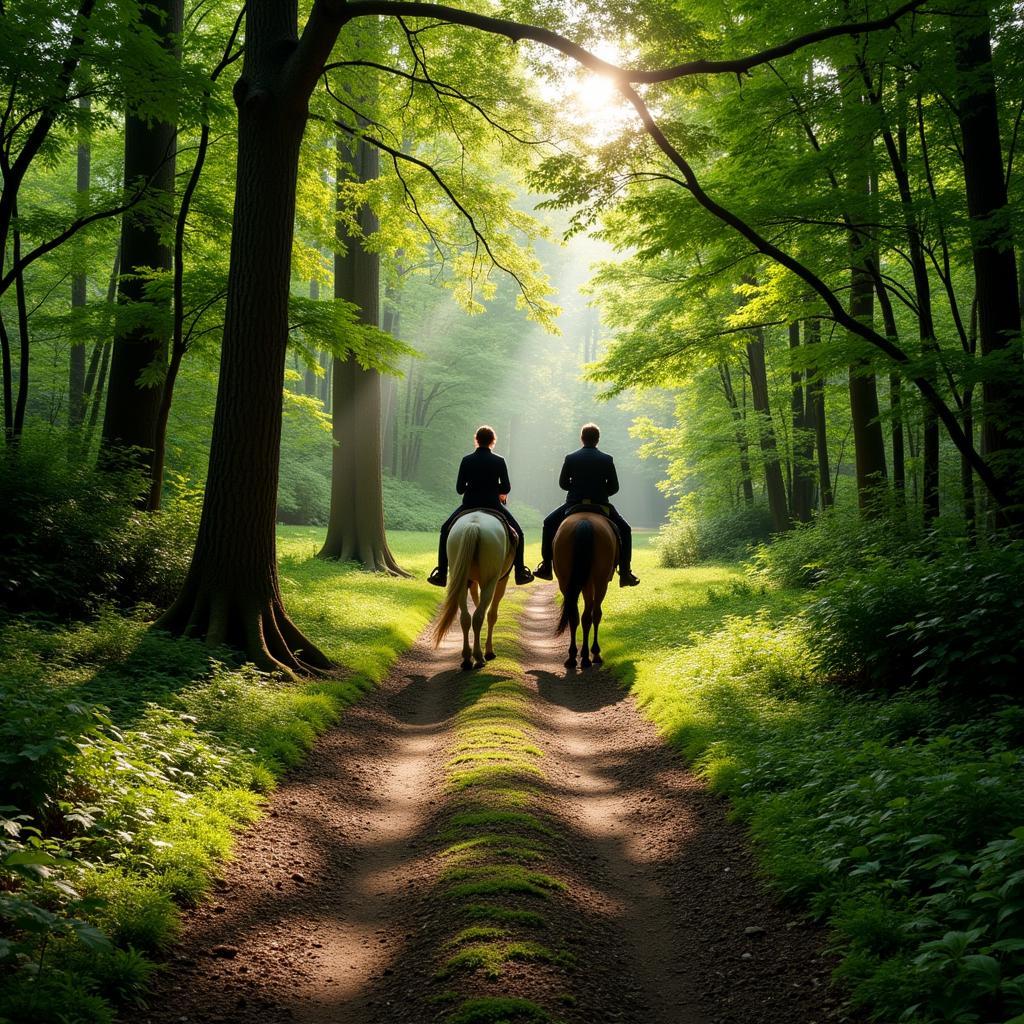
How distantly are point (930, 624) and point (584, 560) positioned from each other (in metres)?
4.68

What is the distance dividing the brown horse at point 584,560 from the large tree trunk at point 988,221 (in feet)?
14.8

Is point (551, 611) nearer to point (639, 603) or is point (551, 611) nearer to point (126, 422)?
point (639, 603)

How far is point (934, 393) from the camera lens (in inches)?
307

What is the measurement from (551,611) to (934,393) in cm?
973

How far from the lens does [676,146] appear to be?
27.4 ft

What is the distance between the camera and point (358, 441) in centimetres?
1756

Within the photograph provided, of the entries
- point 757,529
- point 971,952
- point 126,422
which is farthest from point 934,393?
point 757,529

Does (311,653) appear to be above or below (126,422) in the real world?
below

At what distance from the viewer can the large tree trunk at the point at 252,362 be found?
27.2 feet

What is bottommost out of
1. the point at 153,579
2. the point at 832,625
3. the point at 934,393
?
the point at 832,625

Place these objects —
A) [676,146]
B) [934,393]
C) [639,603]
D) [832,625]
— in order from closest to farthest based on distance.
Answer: [832,625] → [934,393] → [676,146] → [639,603]

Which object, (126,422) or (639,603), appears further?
(639,603)

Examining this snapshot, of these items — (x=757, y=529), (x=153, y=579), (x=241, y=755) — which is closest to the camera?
(x=241, y=755)

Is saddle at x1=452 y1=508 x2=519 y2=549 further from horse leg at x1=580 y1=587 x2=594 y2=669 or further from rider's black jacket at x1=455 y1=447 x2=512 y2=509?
horse leg at x1=580 y1=587 x2=594 y2=669
